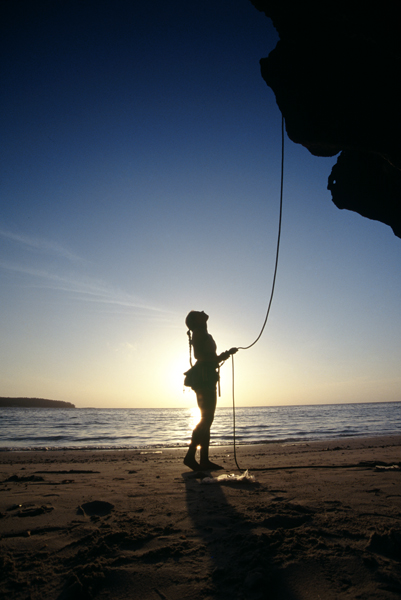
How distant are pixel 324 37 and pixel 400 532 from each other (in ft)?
16.4

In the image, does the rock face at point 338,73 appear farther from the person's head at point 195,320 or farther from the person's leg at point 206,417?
the person's leg at point 206,417

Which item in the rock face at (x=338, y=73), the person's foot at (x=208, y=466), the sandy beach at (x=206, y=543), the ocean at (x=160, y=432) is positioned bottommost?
the ocean at (x=160, y=432)

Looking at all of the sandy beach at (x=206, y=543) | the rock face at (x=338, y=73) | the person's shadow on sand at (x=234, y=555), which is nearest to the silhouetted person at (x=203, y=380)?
the sandy beach at (x=206, y=543)

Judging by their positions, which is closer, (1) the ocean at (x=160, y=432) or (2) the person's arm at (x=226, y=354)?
(2) the person's arm at (x=226, y=354)

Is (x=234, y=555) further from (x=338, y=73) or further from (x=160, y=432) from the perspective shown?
(x=160, y=432)

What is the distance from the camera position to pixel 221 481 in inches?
159

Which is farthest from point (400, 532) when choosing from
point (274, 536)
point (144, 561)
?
point (144, 561)

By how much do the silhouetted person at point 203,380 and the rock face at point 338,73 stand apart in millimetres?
3404

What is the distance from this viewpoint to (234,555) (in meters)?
1.91

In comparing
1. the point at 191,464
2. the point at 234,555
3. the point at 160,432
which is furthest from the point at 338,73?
the point at 160,432

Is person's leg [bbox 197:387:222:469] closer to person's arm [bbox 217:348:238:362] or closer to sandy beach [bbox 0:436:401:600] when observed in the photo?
person's arm [bbox 217:348:238:362]

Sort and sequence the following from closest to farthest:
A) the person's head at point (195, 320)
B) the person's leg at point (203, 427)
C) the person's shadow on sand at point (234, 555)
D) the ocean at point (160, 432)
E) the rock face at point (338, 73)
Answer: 1. the person's shadow on sand at point (234, 555)
2. the rock face at point (338, 73)
3. the person's leg at point (203, 427)
4. the person's head at point (195, 320)
5. the ocean at point (160, 432)

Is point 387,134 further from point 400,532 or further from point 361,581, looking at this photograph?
point 361,581

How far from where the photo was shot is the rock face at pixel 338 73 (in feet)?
11.3
